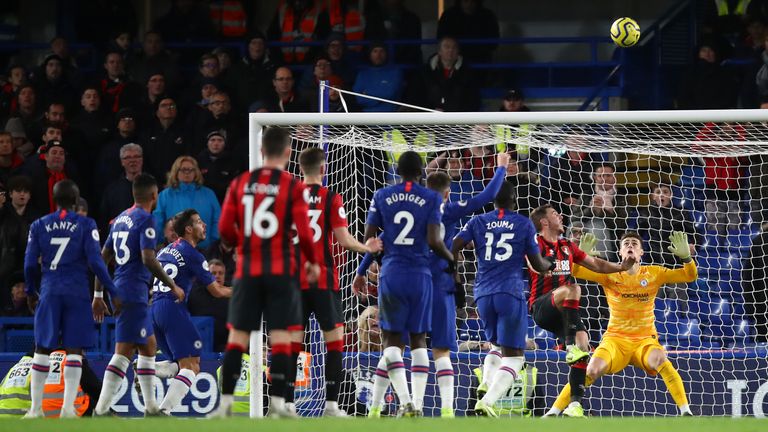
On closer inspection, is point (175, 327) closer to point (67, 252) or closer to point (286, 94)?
point (67, 252)

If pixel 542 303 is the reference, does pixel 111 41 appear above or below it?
above

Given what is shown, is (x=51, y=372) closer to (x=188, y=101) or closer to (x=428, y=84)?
(x=188, y=101)

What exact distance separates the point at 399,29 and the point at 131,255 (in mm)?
7204

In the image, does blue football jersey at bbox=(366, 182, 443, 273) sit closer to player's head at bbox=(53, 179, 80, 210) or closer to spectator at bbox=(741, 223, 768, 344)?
player's head at bbox=(53, 179, 80, 210)

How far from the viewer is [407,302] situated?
30.6 ft

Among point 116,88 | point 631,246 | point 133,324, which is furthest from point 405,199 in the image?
point 116,88

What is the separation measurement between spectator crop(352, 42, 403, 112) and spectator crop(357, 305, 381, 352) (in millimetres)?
3599

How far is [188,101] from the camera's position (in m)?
15.3

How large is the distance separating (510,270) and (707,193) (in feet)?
13.9

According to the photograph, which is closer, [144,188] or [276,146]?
[276,146]

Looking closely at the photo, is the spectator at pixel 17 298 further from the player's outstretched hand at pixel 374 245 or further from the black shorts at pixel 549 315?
the player's outstretched hand at pixel 374 245

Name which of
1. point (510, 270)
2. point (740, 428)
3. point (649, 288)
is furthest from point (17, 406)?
point (740, 428)

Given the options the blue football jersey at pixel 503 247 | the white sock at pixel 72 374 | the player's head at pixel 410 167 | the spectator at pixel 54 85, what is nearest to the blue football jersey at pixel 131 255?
the white sock at pixel 72 374

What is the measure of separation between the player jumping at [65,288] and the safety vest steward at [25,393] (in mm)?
1969
